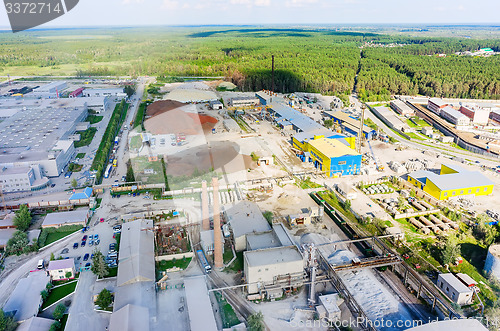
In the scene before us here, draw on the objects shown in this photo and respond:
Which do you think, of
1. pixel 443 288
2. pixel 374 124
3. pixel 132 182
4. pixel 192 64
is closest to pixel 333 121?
pixel 374 124

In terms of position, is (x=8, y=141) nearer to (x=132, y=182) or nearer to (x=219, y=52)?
(x=132, y=182)

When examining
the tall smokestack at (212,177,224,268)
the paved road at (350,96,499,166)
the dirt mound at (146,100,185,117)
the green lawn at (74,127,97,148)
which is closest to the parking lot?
the tall smokestack at (212,177,224,268)

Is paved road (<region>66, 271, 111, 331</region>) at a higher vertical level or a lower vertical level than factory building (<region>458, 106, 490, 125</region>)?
higher

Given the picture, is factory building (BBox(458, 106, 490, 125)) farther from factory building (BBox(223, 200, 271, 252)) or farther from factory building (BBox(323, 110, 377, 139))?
factory building (BBox(223, 200, 271, 252))

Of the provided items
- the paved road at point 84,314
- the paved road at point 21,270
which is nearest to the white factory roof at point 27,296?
the paved road at point 21,270

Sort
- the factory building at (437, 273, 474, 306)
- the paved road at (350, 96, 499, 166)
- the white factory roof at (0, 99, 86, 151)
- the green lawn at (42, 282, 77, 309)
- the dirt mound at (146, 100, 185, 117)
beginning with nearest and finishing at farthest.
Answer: the factory building at (437, 273, 474, 306), the green lawn at (42, 282, 77, 309), the paved road at (350, 96, 499, 166), the white factory roof at (0, 99, 86, 151), the dirt mound at (146, 100, 185, 117)

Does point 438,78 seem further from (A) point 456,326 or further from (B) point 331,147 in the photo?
(A) point 456,326
